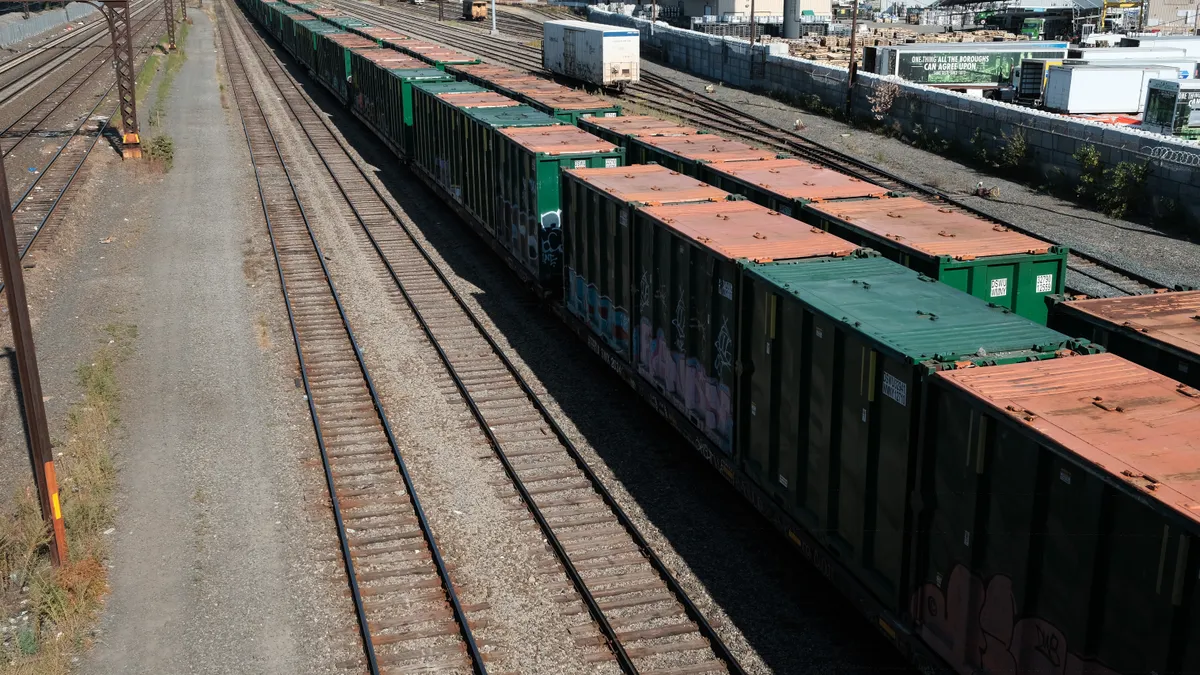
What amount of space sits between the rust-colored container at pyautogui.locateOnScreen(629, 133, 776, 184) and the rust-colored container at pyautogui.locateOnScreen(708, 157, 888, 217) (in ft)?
1.59

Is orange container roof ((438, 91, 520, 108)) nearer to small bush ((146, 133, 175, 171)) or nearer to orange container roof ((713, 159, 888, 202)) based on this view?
orange container roof ((713, 159, 888, 202))

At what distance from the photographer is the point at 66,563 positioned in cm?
1254

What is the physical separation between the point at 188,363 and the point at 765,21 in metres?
92.4

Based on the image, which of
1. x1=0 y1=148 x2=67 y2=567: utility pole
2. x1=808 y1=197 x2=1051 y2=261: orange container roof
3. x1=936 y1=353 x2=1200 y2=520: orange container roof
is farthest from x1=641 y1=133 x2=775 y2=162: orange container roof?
x1=936 y1=353 x2=1200 y2=520: orange container roof

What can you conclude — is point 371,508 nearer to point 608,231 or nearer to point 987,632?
point 608,231

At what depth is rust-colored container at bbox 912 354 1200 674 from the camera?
6750 millimetres

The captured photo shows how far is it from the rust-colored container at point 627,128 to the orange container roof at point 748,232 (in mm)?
7365

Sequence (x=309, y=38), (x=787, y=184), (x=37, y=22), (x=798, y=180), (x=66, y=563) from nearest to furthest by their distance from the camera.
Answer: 1. (x=66, y=563)
2. (x=787, y=184)
3. (x=798, y=180)
4. (x=309, y=38)
5. (x=37, y=22)

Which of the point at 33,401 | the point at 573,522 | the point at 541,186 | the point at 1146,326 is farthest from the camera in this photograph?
the point at 541,186

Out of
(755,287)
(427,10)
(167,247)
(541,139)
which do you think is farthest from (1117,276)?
(427,10)

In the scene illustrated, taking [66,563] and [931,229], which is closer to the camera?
[66,563]

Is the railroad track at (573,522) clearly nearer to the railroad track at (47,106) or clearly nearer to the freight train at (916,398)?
the freight train at (916,398)

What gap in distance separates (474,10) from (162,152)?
222 ft

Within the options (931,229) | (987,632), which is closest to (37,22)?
(931,229)
